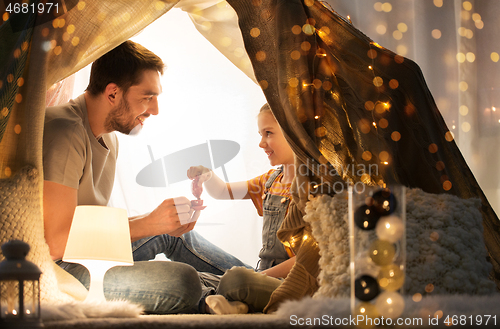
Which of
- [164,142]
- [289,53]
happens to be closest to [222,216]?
[164,142]

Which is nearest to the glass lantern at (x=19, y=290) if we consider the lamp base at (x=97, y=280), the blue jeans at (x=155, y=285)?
the lamp base at (x=97, y=280)

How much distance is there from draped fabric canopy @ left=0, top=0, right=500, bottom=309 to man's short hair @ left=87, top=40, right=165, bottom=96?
0.61 feet

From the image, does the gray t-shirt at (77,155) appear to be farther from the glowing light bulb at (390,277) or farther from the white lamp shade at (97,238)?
the glowing light bulb at (390,277)

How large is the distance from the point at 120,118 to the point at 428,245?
120cm

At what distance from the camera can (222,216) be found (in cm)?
172

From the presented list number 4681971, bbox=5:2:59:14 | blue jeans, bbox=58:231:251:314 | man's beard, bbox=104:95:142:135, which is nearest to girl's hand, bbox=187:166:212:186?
man's beard, bbox=104:95:142:135

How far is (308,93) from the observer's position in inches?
47.3

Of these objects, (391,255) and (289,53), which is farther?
(289,53)

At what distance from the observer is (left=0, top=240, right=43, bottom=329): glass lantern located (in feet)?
2.52

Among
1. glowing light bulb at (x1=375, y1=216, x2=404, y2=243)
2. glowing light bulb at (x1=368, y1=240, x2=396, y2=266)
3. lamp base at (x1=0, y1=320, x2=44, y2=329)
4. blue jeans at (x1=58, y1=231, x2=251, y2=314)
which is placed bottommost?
blue jeans at (x1=58, y1=231, x2=251, y2=314)

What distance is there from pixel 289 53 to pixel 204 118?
575 mm

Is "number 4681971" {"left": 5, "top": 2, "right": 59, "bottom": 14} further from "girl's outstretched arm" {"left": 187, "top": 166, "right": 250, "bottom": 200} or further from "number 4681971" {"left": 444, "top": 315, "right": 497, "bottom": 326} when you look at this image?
"number 4681971" {"left": 444, "top": 315, "right": 497, "bottom": 326}

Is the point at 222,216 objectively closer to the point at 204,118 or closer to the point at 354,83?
the point at 204,118

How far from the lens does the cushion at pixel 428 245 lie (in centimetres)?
94
